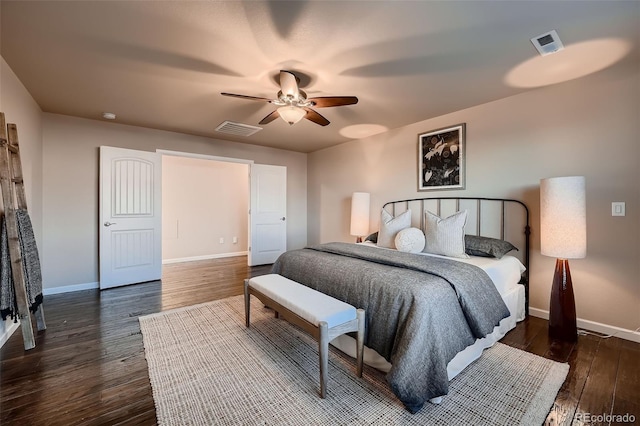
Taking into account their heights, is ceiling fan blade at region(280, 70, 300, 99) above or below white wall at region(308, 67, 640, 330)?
above

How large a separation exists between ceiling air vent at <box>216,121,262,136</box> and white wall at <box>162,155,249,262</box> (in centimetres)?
156

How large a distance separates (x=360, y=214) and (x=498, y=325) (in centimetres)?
269

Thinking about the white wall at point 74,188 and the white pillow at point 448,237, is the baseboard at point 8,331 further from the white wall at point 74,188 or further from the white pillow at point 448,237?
the white pillow at point 448,237

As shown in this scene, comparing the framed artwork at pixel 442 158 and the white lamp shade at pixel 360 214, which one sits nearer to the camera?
the framed artwork at pixel 442 158

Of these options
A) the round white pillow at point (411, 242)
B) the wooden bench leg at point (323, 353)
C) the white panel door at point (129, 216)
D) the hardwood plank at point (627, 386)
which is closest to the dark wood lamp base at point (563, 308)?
the hardwood plank at point (627, 386)

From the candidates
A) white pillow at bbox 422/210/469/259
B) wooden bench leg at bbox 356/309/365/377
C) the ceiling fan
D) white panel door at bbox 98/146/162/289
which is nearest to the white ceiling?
the ceiling fan

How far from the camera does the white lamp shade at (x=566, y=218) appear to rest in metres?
2.32

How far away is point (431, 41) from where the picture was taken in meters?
2.05

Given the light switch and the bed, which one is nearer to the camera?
the bed

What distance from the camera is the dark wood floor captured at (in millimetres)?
1564

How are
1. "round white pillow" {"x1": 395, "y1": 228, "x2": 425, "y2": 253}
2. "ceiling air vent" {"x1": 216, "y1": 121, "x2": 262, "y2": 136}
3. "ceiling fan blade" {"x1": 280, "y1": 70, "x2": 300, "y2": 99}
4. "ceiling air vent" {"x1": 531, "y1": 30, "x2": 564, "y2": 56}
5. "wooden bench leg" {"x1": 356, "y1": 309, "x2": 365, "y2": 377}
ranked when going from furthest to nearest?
"ceiling air vent" {"x1": 216, "y1": 121, "x2": 262, "y2": 136} < "round white pillow" {"x1": 395, "y1": 228, "x2": 425, "y2": 253} < "ceiling fan blade" {"x1": 280, "y1": 70, "x2": 300, "y2": 99} < "ceiling air vent" {"x1": 531, "y1": 30, "x2": 564, "y2": 56} < "wooden bench leg" {"x1": 356, "y1": 309, "x2": 365, "y2": 377}

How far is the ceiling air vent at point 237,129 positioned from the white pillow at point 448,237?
9.64 ft

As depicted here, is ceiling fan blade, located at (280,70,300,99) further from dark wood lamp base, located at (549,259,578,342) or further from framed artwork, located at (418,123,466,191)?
dark wood lamp base, located at (549,259,578,342)

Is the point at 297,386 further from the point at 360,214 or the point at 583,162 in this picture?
the point at 583,162
